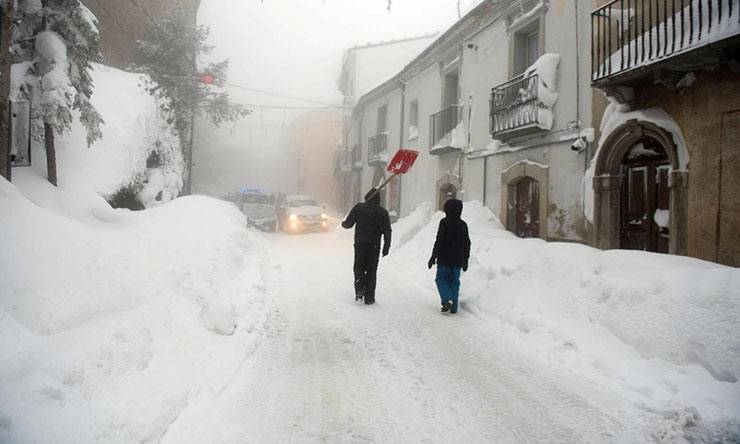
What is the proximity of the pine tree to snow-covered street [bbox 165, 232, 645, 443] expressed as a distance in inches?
473

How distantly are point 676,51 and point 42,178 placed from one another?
888 centimetres

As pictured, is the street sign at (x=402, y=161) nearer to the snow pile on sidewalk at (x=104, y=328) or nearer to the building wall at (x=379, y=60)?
the snow pile on sidewalk at (x=104, y=328)

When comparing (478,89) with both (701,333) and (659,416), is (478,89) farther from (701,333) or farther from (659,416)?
(659,416)

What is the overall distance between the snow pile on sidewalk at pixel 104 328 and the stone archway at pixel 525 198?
602cm

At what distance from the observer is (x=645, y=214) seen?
6.30 metres

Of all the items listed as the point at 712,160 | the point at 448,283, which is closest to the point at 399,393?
the point at 448,283

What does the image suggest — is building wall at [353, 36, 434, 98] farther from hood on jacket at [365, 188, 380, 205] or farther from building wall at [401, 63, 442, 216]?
hood on jacket at [365, 188, 380, 205]

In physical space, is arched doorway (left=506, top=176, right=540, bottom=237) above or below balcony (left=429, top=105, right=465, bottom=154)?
below

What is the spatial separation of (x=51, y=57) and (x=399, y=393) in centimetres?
718

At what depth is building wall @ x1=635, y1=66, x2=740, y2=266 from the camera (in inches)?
188

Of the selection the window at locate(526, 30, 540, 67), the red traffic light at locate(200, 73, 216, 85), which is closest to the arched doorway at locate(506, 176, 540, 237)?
the window at locate(526, 30, 540, 67)

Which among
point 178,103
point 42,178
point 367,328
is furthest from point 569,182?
point 178,103

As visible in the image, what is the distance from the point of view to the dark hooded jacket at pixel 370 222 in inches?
258

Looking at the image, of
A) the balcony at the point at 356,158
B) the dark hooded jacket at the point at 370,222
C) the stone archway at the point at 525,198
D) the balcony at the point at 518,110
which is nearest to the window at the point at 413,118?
the balcony at the point at 518,110
